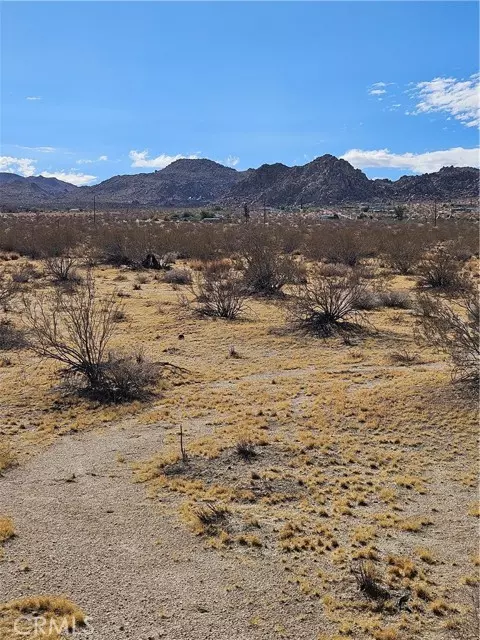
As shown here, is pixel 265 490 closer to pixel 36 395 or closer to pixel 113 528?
pixel 113 528

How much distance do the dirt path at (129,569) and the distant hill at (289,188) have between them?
106139 millimetres

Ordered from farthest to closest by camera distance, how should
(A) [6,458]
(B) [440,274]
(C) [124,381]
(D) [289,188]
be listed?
(D) [289,188], (B) [440,274], (C) [124,381], (A) [6,458]

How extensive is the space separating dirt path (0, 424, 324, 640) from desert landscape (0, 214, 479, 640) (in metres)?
0.02

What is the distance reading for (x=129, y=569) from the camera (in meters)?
5.35

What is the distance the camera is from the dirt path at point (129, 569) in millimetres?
4621

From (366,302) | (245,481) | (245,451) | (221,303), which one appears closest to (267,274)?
(366,302)

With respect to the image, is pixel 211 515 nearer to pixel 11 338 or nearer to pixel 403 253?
pixel 11 338

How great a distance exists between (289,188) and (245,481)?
403ft

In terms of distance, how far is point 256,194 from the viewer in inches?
5113

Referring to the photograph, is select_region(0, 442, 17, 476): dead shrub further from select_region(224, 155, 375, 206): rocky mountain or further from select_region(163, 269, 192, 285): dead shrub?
select_region(224, 155, 375, 206): rocky mountain

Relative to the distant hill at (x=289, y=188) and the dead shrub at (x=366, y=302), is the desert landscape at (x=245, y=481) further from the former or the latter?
the distant hill at (x=289, y=188)

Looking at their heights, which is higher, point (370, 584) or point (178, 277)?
point (178, 277)

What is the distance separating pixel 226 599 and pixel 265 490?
83.1 inches

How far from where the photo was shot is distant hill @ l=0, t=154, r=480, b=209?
117 meters
